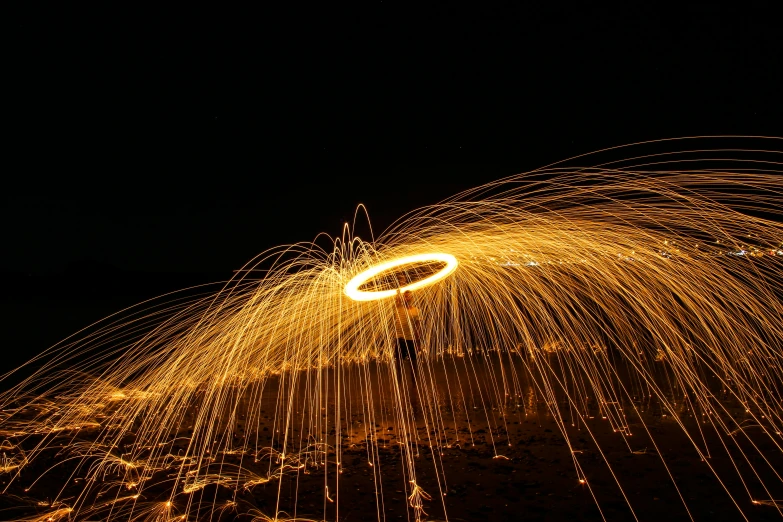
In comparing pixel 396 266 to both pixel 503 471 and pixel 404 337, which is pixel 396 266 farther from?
pixel 503 471

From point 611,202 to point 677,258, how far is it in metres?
1.22

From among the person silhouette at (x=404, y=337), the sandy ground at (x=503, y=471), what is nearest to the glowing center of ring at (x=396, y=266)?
the person silhouette at (x=404, y=337)

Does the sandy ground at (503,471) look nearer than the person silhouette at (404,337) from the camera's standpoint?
Yes

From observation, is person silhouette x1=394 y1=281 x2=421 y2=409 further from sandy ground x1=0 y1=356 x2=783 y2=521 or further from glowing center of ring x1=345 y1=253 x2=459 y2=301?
sandy ground x1=0 y1=356 x2=783 y2=521

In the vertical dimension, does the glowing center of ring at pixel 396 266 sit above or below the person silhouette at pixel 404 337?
above

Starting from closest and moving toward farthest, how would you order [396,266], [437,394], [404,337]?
[396,266] < [404,337] < [437,394]

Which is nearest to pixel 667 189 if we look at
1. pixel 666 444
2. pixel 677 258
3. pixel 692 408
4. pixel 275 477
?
pixel 677 258

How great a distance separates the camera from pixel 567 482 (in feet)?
19.5

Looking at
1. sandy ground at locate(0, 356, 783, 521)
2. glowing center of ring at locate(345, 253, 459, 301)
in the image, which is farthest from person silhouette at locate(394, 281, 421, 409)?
sandy ground at locate(0, 356, 783, 521)

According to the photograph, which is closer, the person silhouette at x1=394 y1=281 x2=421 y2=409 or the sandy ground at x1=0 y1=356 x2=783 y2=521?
the sandy ground at x1=0 y1=356 x2=783 y2=521

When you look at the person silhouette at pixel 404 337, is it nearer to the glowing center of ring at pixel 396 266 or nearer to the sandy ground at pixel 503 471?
the glowing center of ring at pixel 396 266

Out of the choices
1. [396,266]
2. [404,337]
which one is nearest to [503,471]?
[404,337]

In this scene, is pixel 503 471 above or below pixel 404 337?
below

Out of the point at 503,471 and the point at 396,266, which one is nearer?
the point at 503,471
